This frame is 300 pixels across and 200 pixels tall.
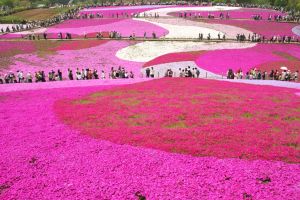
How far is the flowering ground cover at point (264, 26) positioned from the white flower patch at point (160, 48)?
10.4m

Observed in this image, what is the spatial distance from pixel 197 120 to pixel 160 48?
3817 cm

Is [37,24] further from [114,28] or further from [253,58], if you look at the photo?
[253,58]

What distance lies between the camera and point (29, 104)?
25.8m

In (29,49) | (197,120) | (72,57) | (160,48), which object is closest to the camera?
(197,120)

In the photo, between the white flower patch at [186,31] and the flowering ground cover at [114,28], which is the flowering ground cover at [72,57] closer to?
the flowering ground cover at [114,28]

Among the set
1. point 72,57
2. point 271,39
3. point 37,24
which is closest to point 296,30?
point 271,39

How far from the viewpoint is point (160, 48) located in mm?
58156

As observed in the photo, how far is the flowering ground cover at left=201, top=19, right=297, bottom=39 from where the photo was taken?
66.7 metres

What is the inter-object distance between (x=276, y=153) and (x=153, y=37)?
4939 cm

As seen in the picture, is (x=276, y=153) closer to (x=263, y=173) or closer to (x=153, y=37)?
(x=263, y=173)

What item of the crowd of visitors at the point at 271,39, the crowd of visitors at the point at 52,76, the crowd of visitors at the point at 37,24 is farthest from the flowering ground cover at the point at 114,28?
the crowd of visitors at the point at 52,76

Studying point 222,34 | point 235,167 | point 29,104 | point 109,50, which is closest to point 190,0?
point 222,34

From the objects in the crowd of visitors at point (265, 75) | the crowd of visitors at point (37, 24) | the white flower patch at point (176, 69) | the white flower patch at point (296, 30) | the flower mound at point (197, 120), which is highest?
the crowd of visitors at point (37, 24)

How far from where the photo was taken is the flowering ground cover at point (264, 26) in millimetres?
66700
